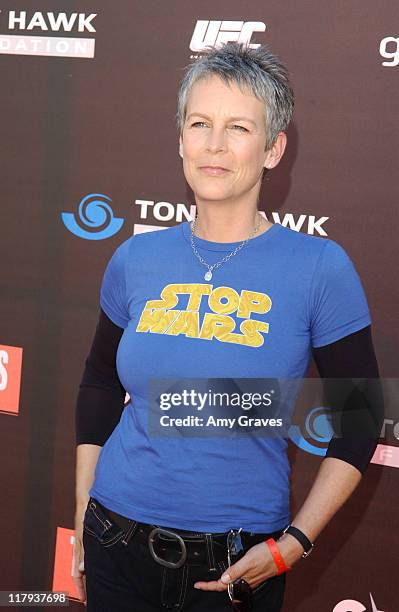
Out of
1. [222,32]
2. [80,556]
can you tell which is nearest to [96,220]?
[222,32]

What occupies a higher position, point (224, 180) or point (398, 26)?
point (398, 26)

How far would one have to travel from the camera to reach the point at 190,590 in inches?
58.2

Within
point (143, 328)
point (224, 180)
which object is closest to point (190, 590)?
point (143, 328)

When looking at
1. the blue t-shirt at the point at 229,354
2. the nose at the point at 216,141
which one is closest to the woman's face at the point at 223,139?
the nose at the point at 216,141

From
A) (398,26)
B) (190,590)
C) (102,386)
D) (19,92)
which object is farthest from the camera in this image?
(19,92)

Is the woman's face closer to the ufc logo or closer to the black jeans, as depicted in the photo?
the black jeans

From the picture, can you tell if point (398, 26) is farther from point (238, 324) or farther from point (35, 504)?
point (35, 504)

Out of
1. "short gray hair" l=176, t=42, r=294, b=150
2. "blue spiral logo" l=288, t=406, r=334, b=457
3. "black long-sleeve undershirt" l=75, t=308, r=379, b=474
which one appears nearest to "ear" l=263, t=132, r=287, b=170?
"short gray hair" l=176, t=42, r=294, b=150

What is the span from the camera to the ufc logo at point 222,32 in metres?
2.39

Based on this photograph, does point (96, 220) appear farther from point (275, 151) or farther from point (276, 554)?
point (276, 554)

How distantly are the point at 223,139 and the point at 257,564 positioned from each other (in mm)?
801

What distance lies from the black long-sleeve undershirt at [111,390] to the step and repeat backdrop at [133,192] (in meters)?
0.80

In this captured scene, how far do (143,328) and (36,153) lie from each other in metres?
1.31

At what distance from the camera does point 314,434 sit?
2.46 m
